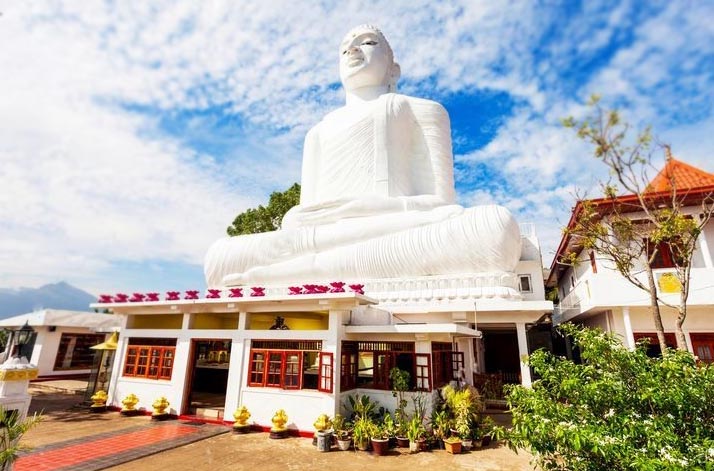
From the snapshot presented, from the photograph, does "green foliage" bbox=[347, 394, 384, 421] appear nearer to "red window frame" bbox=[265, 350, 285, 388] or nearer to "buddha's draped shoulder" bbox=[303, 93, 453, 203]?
"red window frame" bbox=[265, 350, 285, 388]

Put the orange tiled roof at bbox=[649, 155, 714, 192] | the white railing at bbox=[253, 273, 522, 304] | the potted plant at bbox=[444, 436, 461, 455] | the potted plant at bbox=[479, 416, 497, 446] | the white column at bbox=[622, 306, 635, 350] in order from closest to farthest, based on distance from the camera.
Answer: the potted plant at bbox=[444, 436, 461, 455] → the potted plant at bbox=[479, 416, 497, 446] → the white column at bbox=[622, 306, 635, 350] → the white railing at bbox=[253, 273, 522, 304] → the orange tiled roof at bbox=[649, 155, 714, 192]

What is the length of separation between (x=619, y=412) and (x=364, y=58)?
1474 centimetres

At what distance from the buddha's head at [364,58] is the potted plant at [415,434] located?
42.2 ft

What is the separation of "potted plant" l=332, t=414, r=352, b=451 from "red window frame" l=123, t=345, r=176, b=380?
455cm

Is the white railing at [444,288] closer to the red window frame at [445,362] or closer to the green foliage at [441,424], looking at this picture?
the red window frame at [445,362]

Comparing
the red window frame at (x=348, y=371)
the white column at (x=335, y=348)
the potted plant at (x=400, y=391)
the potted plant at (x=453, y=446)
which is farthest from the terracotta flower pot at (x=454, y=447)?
the red window frame at (x=348, y=371)

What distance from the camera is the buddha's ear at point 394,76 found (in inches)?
670

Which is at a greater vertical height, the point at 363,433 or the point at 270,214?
the point at 270,214

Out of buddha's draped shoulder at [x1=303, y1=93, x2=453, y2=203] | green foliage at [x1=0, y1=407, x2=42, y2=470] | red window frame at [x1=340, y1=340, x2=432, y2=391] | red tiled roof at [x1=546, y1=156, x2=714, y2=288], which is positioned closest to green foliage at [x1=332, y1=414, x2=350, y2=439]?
red window frame at [x1=340, y1=340, x2=432, y2=391]

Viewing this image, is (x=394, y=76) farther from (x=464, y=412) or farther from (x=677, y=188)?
(x=464, y=412)

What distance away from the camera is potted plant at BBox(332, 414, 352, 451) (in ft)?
21.2

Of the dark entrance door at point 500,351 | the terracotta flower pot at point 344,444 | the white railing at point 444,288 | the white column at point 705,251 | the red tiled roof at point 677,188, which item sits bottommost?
the terracotta flower pot at point 344,444

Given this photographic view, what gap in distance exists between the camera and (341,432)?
661cm

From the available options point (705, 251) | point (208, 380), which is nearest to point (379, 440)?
point (208, 380)
